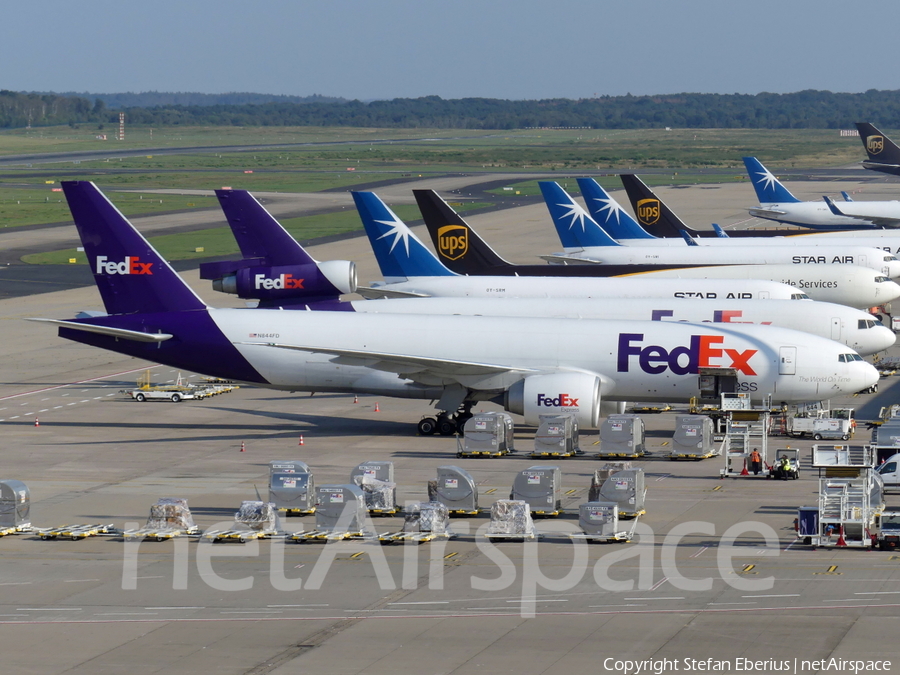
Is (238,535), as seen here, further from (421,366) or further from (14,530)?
(421,366)

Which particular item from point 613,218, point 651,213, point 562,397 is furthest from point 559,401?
point 651,213

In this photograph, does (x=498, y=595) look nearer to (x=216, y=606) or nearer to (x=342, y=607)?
(x=342, y=607)

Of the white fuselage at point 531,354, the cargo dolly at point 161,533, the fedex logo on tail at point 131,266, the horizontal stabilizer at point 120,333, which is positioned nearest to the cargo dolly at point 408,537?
the cargo dolly at point 161,533

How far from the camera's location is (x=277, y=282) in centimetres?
5541

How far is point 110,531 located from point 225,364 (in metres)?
14.4

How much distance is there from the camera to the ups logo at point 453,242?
67.1 m

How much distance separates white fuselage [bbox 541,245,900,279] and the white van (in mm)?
36820

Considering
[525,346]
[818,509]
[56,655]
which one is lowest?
[56,655]

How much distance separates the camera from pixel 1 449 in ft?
143

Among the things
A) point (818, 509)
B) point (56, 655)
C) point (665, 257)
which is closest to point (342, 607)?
point (56, 655)

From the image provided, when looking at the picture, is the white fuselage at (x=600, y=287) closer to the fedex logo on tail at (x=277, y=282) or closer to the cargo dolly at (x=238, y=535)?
the fedex logo on tail at (x=277, y=282)

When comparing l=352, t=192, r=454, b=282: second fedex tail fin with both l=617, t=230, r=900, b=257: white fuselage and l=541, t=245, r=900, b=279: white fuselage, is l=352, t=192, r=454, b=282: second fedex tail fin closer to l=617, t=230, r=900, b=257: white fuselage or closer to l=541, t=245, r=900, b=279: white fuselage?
l=541, t=245, r=900, b=279: white fuselage

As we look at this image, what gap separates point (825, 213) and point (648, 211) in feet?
86.4

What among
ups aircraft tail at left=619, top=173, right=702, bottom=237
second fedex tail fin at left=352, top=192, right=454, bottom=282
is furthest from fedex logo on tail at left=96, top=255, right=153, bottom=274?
ups aircraft tail at left=619, top=173, right=702, bottom=237
